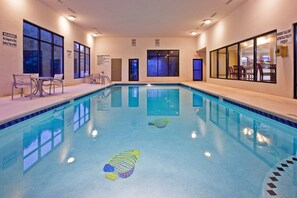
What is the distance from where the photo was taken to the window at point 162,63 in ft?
58.3

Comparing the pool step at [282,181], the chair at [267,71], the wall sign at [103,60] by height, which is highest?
the wall sign at [103,60]

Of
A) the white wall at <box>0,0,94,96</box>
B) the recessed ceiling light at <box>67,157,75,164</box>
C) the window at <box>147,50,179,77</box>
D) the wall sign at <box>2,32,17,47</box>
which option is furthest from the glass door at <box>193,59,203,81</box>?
the recessed ceiling light at <box>67,157,75,164</box>

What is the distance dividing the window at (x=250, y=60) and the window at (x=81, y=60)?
7.54m

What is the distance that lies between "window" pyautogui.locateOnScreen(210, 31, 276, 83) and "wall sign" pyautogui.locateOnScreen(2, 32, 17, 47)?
776 centimetres

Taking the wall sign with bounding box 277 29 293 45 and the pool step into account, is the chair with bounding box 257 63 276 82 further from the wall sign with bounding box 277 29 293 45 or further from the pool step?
the pool step

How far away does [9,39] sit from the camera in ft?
24.2

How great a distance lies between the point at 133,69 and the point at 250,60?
952 cm

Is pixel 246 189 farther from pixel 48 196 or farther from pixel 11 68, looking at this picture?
pixel 11 68

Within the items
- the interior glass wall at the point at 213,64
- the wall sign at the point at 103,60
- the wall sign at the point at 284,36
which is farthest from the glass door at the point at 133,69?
the wall sign at the point at 284,36

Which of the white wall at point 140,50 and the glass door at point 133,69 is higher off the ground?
the white wall at point 140,50

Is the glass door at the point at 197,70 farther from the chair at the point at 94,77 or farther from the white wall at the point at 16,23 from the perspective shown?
the white wall at the point at 16,23

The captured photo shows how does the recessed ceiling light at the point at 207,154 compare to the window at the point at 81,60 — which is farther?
the window at the point at 81,60

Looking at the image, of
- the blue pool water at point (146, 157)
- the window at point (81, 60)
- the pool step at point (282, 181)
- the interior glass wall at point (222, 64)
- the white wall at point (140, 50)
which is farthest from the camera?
the white wall at point (140, 50)

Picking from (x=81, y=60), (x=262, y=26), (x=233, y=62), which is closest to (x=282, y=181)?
(x=262, y=26)
